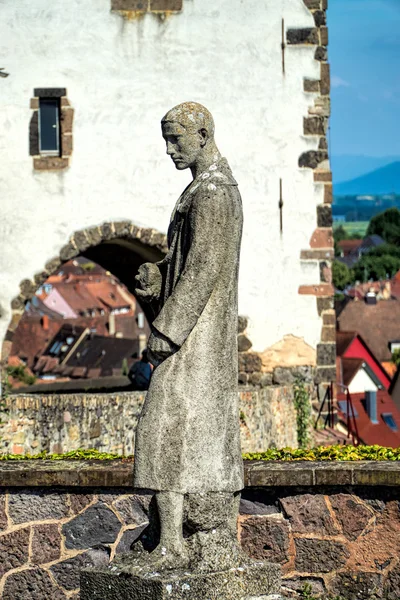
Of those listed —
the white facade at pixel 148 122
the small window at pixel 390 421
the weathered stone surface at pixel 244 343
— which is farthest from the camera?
the small window at pixel 390 421

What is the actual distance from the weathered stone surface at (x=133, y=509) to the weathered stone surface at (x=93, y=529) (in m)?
0.06

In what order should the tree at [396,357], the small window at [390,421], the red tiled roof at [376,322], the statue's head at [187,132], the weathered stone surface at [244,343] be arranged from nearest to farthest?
the statue's head at [187,132]
the weathered stone surface at [244,343]
the small window at [390,421]
the tree at [396,357]
the red tiled roof at [376,322]

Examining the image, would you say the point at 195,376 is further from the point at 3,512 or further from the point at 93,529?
the point at 3,512

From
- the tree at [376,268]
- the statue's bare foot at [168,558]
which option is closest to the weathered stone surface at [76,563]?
the statue's bare foot at [168,558]

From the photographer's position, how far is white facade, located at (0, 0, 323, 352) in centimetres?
2019

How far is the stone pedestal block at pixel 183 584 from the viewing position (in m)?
7.17

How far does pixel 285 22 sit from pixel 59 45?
296 cm

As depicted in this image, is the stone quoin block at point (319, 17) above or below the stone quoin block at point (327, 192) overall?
above

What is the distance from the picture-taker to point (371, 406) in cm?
4222

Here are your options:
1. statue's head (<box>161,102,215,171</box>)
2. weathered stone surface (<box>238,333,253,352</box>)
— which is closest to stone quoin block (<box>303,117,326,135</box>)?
weathered stone surface (<box>238,333,253,352</box>)

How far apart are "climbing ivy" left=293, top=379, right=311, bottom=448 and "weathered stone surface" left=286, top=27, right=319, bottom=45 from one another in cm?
445

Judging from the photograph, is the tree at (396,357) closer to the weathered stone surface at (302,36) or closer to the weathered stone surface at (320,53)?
the weathered stone surface at (320,53)

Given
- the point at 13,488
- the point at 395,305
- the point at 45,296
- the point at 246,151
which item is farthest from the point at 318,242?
the point at 45,296

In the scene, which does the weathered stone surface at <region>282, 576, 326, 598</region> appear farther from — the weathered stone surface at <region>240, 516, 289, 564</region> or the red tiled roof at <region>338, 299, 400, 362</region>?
the red tiled roof at <region>338, 299, 400, 362</region>
